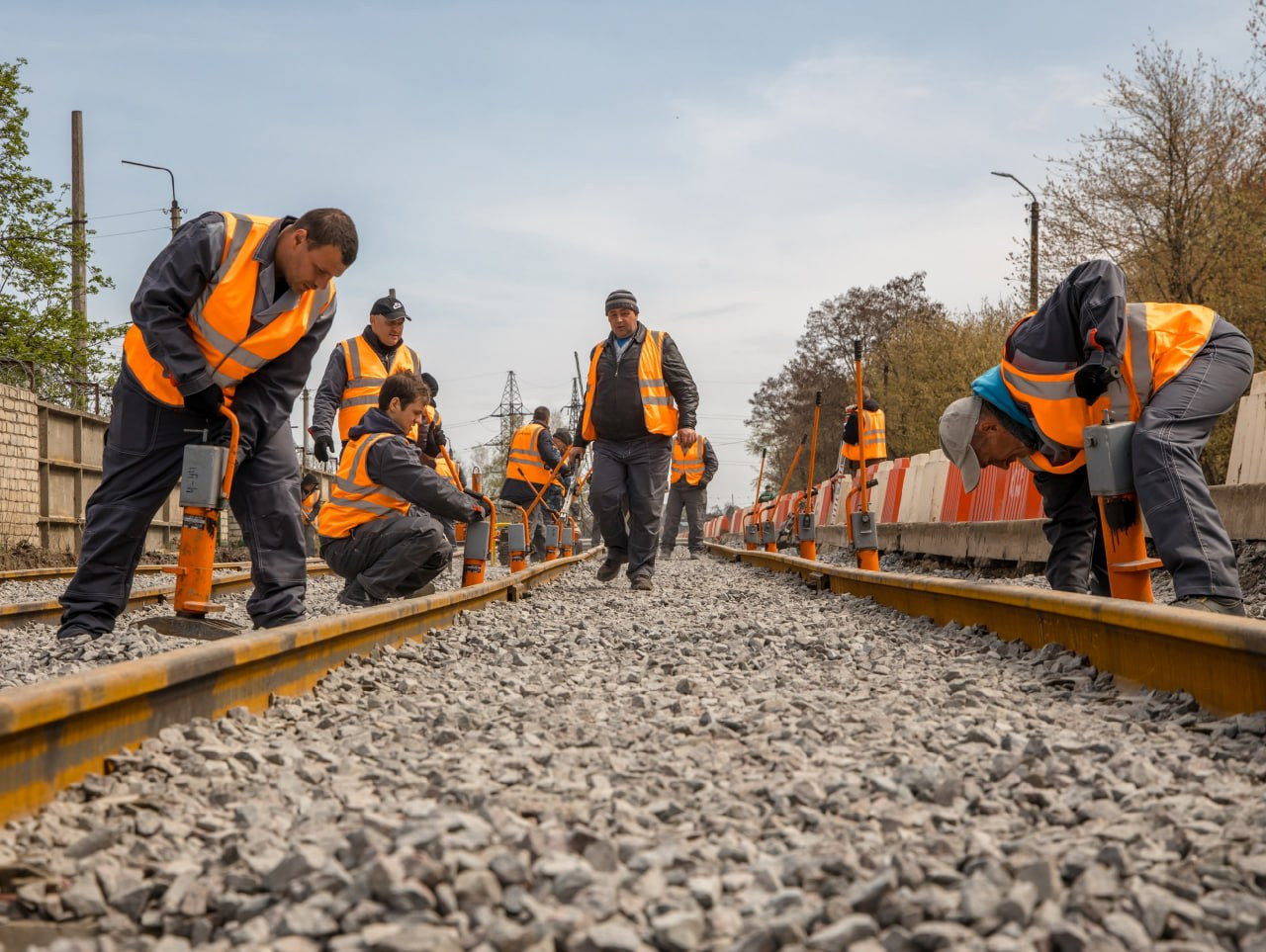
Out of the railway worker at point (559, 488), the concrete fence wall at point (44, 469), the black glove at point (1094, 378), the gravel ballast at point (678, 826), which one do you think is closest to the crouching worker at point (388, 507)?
the gravel ballast at point (678, 826)

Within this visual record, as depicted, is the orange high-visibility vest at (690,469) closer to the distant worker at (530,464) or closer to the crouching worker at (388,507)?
the distant worker at (530,464)

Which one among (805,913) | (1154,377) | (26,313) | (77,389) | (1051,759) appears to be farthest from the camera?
(77,389)

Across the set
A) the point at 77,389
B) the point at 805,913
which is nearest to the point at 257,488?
the point at 805,913

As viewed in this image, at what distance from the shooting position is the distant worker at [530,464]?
49.0ft

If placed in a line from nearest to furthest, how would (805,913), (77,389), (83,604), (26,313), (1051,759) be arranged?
(805,913) → (1051,759) → (83,604) → (26,313) → (77,389)

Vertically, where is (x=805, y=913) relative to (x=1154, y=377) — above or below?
below

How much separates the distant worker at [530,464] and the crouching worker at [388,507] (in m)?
7.65

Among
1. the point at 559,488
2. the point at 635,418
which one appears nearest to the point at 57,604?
the point at 635,418

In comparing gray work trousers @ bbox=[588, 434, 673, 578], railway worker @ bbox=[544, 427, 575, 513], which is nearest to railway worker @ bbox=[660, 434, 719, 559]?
railway worker @ bbox=[544, 427, 575, 513]

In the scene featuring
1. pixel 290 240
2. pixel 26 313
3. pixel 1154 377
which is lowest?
pixel 1154 377

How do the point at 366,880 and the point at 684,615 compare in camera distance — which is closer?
the point at 366,880

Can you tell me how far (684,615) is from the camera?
6.77 meters

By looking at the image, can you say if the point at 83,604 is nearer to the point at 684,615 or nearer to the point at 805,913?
the point at 684,615

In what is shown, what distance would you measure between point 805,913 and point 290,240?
12.6ft
